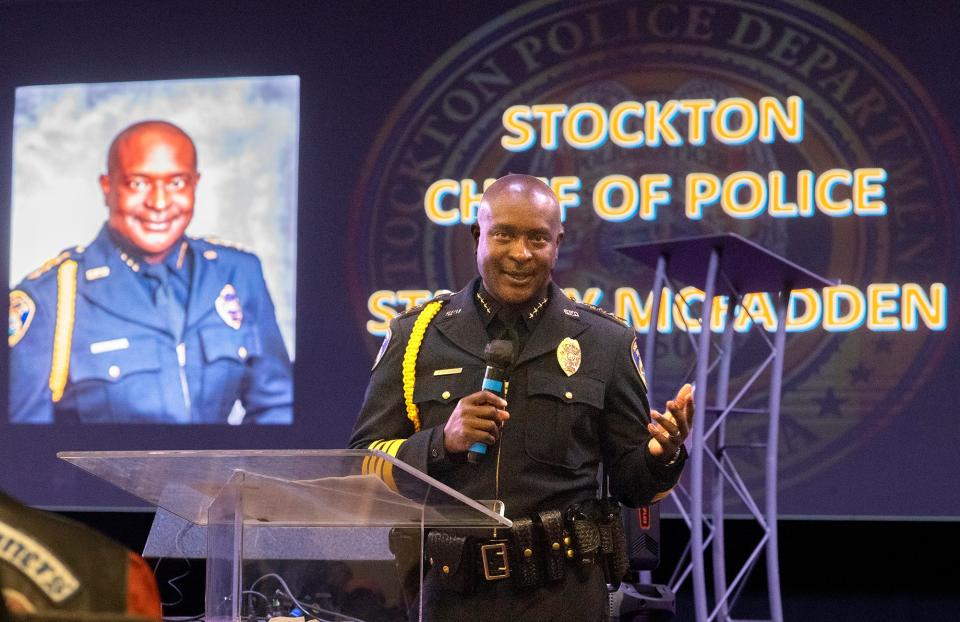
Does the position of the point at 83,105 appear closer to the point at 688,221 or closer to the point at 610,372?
the point at 688,221

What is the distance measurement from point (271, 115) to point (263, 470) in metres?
4.66

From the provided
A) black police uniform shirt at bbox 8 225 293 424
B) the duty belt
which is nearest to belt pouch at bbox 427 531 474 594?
the duty belt

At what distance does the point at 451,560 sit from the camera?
91.4 inches

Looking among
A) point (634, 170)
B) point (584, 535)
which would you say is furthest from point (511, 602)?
point (634, 170)

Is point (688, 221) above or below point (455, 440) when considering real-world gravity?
above

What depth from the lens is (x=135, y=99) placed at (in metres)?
6.40

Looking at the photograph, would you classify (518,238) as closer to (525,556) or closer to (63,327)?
(525,556)

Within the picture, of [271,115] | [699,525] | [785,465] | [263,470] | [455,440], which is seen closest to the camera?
[263,470]

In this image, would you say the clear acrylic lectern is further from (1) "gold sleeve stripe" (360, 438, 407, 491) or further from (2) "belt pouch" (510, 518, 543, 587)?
(2) "belt pouch" (510, 518, 543, 587)

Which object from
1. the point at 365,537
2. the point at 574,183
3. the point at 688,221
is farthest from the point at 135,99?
the point at 365,537

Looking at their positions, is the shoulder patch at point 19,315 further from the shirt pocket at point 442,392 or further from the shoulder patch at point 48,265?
the shirt pocket at point 442,392

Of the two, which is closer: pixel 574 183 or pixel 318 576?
pixel 318 576

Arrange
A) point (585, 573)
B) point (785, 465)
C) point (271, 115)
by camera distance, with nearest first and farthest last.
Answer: point (585, 573) < point (785, 465) < point (271, 115)

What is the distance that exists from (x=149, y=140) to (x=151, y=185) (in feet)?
0.78
